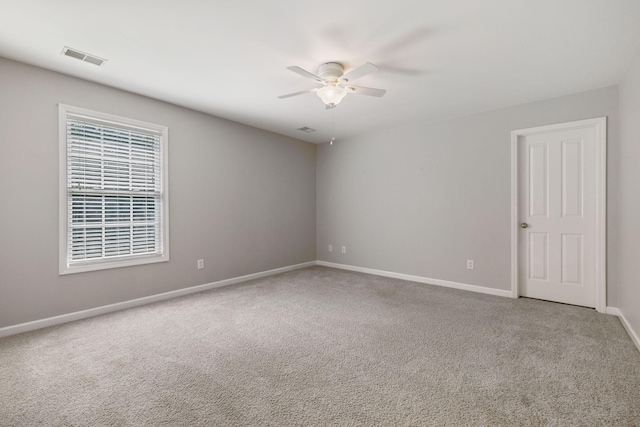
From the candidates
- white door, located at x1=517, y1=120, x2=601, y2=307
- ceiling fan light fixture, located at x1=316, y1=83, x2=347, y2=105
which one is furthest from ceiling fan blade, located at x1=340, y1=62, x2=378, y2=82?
white door, located at x1=517, y1=120, x2=601, y2=307

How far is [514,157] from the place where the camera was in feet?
12.4

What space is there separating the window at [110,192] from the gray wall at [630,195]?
468 cm

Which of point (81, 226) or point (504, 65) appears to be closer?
point (504, 65)

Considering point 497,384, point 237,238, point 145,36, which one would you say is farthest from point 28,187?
point 497,384

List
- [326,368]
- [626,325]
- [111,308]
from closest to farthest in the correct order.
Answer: [326,368] < [626,325] < [111,308]

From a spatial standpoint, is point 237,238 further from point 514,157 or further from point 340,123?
point 514,157

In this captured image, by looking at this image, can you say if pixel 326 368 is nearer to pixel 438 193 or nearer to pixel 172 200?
pixel 172 200

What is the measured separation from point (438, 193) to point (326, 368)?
3192 mm

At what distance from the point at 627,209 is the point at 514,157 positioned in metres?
1.26

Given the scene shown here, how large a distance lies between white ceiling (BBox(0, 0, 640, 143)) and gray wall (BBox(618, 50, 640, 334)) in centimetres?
27

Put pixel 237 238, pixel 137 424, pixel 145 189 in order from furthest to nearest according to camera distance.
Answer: pixel 237 238 < pixel 145 189 < pixel 137 424

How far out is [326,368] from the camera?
214cm

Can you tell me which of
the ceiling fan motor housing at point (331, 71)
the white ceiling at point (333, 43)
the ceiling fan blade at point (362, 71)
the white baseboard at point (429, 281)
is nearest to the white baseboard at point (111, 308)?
the white baseboard at point (429, 281)

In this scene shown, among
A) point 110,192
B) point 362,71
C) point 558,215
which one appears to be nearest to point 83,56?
point 110,192
